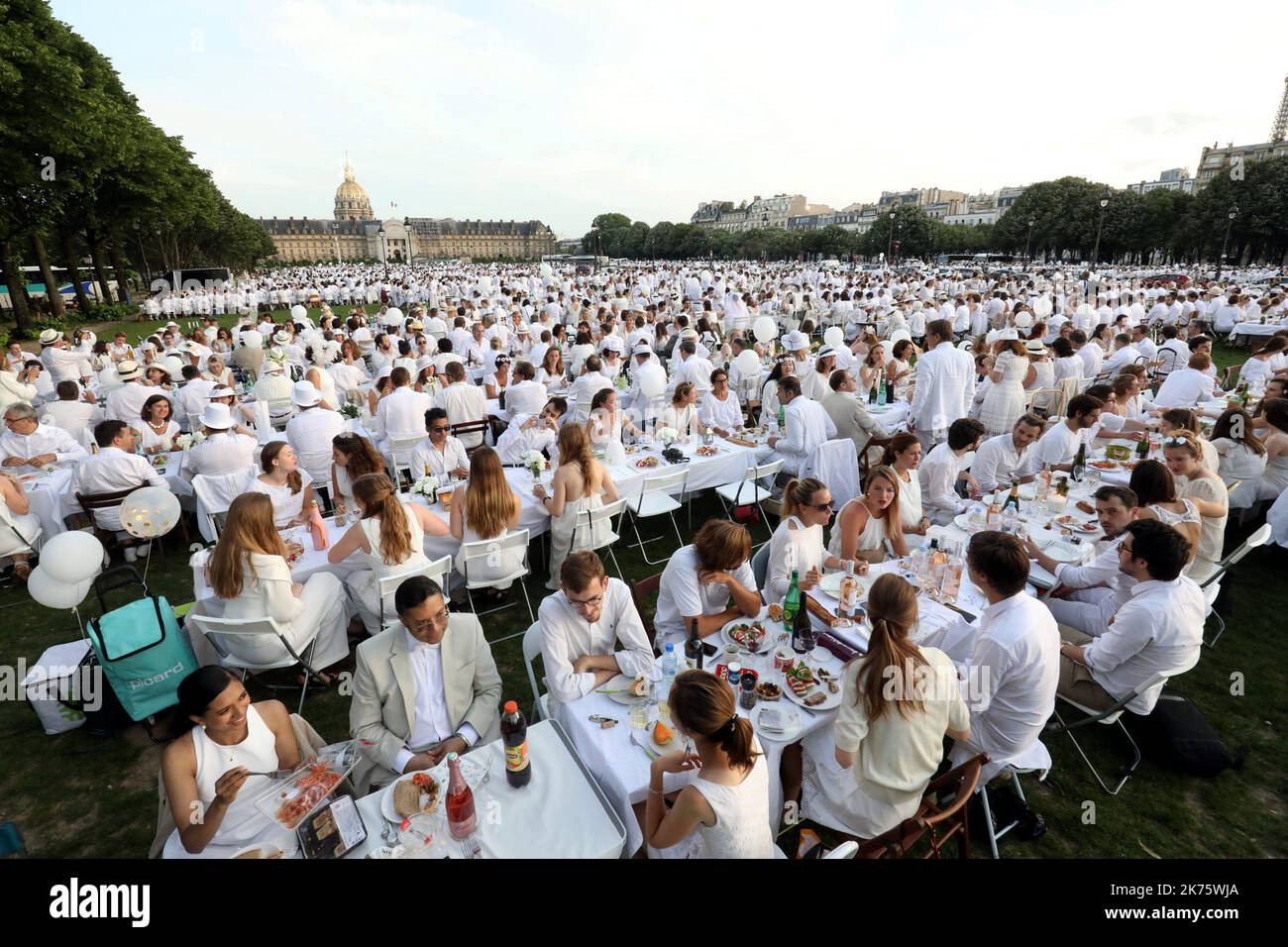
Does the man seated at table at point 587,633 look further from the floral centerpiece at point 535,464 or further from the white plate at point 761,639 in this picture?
the floral centerpiece at point 535,464

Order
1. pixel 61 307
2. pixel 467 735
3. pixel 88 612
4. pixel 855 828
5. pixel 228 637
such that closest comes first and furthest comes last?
Result: pixel 855 828, pixel 467 735, pixel 228 637, pixel 88 612, pixel 61 307

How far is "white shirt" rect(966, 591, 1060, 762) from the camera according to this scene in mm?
2938

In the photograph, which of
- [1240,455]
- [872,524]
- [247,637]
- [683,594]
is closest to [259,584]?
[247,637]

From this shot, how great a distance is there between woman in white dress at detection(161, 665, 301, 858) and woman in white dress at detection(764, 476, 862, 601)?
2.91 metres

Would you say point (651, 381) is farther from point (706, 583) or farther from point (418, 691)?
point (418, 691)

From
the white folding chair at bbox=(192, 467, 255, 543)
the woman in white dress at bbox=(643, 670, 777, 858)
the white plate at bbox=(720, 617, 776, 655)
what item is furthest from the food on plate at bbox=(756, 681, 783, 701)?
the white folding chair at bbox=(192, 467, 255, 543)

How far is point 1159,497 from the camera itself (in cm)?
434

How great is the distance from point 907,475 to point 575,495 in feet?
9.16

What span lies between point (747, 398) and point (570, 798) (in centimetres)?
958

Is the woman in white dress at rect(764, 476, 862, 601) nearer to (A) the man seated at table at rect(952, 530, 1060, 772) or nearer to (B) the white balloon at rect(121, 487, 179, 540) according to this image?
(A) the man seated at table at rect(952, 530, 1060, 772)
